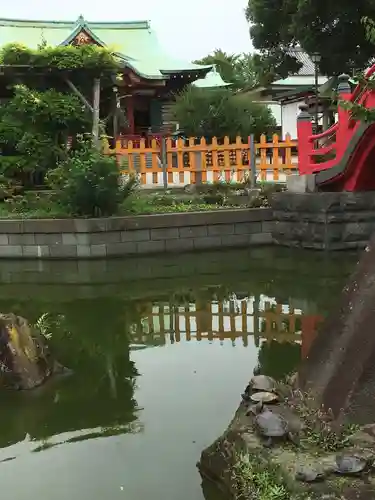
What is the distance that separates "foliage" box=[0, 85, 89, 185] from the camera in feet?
40.7

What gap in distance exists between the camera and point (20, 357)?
482 centimetres

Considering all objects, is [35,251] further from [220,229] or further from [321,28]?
[321,28]

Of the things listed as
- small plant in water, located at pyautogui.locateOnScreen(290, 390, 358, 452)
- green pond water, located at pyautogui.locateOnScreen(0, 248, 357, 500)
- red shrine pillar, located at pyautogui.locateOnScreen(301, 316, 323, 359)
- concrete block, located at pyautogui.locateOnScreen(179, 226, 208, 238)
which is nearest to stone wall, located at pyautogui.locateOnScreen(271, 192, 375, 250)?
green pond water, located at pyautogui.locateOnScreen(0, 248, 357, 500)

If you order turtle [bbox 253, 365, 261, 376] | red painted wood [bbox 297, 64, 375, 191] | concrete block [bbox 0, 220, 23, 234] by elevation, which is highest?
red painted wood [bbox 297, 64, 375, 191]

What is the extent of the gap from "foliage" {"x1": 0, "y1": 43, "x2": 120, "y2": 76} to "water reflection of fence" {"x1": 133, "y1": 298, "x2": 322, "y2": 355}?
730cm

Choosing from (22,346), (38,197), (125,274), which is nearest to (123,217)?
(125,274)

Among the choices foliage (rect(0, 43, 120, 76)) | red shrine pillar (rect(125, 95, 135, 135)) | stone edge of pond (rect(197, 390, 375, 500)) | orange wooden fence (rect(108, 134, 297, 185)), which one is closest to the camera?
stone edge of pond (rect(197, 390, 375, 500))

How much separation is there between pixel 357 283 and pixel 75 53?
1094 centimetres

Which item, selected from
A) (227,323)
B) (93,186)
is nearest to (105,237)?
(93,186)

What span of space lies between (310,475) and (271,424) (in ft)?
1.24

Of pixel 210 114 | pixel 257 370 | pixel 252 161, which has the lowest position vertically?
pixel 257 370

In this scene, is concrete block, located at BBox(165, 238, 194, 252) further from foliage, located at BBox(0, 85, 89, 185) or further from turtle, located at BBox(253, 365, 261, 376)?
turtle, located at BBox(253, 365, 261, 376)

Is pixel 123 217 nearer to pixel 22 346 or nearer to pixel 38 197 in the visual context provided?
pixel 38 197

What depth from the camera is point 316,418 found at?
288 centimetres
